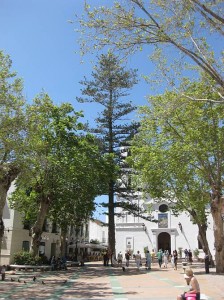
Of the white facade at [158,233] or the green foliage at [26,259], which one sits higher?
the white facade at [158,233]

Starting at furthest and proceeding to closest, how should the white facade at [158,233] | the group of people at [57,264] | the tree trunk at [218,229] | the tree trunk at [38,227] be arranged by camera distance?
the white facade at [158,233], the group of people at [57,264], the tree trunk at [38,227], the tree trunk at [218,229]

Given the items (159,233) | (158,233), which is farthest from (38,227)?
(159,233)

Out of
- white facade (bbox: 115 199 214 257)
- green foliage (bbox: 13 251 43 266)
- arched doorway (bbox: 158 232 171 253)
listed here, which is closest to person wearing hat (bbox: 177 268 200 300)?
green foliage (bbox: 13 251 43 266)

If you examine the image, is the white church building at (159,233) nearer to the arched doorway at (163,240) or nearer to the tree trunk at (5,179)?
the arched doorway at (163,240)

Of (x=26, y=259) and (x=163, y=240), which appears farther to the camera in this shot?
(x=163, y=240)

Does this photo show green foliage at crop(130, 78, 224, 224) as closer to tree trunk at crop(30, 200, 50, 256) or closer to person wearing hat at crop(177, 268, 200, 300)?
tree trunk at crop(30, 200, 50, 256)

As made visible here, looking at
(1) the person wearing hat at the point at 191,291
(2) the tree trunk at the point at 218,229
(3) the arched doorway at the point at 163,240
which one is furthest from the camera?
(3) the arched doorway at the point at 163,240

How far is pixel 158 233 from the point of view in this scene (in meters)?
50.8

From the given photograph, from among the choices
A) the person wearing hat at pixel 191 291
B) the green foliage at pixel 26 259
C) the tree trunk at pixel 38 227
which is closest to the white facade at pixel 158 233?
the tree trunk at pixel 38 227

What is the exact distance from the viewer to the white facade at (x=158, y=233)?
49.3m

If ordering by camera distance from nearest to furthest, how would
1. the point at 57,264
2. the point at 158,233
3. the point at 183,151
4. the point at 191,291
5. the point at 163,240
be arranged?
1. the point at 191,291
2. the point at 183,151
3. the point at 57,264
4. the point at 158,233
5. the point at 163,240

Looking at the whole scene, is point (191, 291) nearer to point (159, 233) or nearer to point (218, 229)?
point (218, 229)

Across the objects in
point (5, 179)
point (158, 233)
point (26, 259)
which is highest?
point (5, 179)

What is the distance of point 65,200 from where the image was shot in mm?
27766
